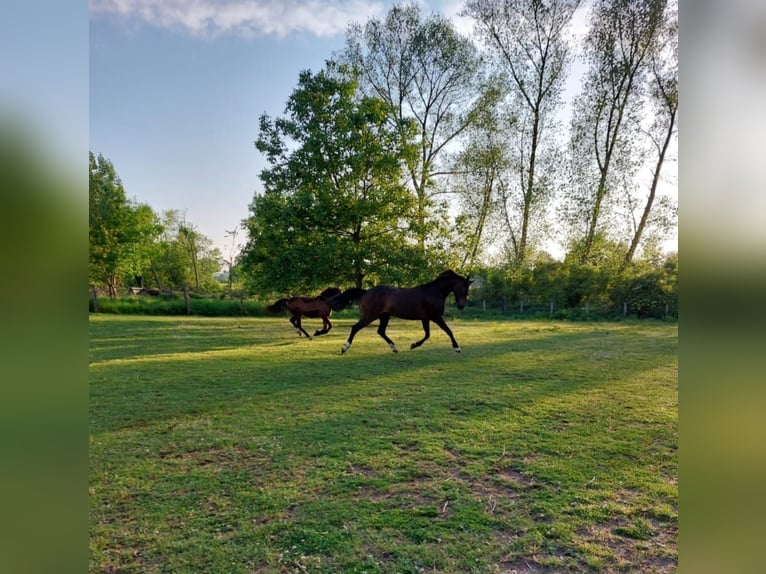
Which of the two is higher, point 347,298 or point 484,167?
point 484,167

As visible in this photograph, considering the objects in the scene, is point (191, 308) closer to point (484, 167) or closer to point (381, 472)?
point (484, 167)

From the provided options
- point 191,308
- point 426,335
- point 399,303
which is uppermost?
point 399,303

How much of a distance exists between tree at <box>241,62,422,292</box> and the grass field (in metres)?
7.77

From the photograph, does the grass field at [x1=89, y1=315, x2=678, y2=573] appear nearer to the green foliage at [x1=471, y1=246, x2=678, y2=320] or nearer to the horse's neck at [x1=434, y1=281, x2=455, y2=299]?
the horse's neck at [x1=434, y1=281, x2=455, y2=299]

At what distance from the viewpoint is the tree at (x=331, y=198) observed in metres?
13.5

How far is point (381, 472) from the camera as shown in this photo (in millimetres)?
2789

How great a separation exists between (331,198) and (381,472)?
1193cm

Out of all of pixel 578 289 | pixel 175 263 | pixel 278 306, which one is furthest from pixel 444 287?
pixel 175 263

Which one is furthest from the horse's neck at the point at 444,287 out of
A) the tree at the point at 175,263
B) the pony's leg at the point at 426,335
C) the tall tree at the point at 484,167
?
the tree at the point at 175,263

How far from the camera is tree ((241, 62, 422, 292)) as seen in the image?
13516 mm

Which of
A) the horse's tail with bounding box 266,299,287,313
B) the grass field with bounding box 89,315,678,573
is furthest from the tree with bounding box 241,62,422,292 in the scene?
the grass field with bounding box 89,315,678,573

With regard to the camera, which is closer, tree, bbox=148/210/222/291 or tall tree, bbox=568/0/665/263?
tall tree, bbox=568/0/665/263

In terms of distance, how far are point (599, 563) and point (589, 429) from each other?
6.83 feet
